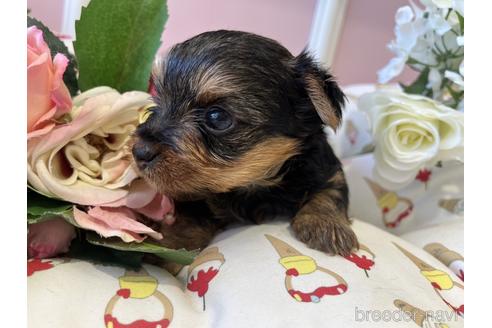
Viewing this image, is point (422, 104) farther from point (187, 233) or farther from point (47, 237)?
point (47, 237)

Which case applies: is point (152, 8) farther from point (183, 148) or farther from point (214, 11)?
point (214, 11)

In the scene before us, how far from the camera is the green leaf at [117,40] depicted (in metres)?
1.34

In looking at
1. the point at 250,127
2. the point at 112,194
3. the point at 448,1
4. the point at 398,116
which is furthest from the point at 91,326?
the point at 448,1

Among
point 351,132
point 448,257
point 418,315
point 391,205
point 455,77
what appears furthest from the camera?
point 351,132

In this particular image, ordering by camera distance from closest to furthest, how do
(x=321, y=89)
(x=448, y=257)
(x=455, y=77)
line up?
A: (x=321, y=89)
(x=448, y=257)
(x=455, y=77)

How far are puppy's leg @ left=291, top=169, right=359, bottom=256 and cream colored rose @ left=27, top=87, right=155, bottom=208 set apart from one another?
15.9 inches

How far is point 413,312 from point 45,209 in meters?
0.83

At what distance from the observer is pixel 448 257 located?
154 cm

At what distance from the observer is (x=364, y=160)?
2.09 metres

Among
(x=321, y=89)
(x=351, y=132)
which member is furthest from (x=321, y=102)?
(x=351, y=132)

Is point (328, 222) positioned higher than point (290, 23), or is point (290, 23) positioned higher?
point (290, 23)

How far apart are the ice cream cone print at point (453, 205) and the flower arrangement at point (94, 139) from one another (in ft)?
3.37

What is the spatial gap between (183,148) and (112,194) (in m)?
0.20
